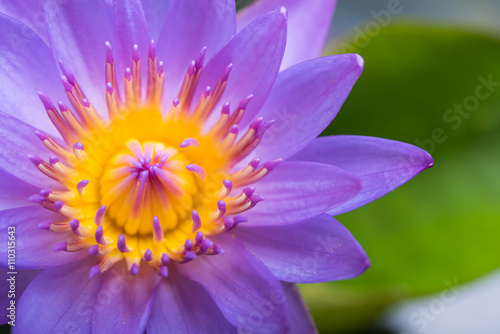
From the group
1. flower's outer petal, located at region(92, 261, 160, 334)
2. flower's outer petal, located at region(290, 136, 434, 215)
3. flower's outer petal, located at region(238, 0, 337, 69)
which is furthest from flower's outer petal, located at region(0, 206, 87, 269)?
flower's outer petal, located at region(238, 0, 337, 69)

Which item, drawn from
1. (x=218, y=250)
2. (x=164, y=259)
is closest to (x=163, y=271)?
(x=164, y=259)

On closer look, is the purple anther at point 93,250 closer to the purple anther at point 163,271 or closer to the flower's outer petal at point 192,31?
the purple anther at point 163,271

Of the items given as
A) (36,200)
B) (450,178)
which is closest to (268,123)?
(36,200)

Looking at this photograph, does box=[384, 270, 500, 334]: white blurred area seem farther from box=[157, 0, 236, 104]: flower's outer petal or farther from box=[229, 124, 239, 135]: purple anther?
box=[157, 0, 236, 104]: flower's outer petal

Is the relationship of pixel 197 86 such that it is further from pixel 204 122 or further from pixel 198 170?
pixel 198 170

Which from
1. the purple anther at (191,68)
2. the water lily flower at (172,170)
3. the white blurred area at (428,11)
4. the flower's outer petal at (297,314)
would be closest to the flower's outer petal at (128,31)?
the water lily flower at (172,170)
